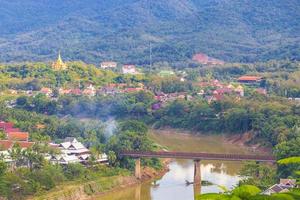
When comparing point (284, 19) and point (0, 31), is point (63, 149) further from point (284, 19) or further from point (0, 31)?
point (0, 31)

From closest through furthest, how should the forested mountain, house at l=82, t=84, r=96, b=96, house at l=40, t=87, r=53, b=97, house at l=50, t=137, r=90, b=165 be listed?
house at l=50, t=137, r=90, b=165, house at l=82, t=84, r=96, b=96, house at l=40, t=87, r=53, b=97, the forested mountain

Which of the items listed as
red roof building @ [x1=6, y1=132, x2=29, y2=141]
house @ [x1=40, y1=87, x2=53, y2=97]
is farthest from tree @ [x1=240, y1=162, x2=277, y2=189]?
house @ [x1=40, y1=87, x2=53, y2=97]

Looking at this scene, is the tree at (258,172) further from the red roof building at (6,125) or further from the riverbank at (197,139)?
the red roof building at (6,125)

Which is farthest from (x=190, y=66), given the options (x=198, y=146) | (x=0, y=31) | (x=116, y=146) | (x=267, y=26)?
(x=0, y=31)

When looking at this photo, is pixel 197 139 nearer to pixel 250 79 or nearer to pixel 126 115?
pixel 126 115

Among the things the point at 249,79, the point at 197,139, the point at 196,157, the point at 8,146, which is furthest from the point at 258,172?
the point at 249,79

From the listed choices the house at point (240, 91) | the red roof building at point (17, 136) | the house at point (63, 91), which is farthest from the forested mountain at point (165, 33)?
the red roof building at point (17, 136)

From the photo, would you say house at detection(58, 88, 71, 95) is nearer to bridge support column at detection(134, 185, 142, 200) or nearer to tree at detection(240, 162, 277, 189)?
bridge support column at detection(134, 185, 142, 200)
